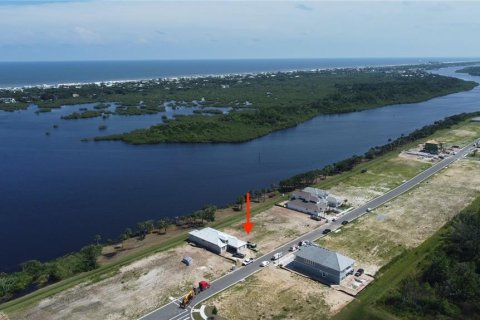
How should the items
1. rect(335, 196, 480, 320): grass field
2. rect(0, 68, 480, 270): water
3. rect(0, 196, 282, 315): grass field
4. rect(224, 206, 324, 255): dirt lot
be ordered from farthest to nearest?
rect(0, 68, 480, 270): water, rect(224, 206, 324, 255): dirt lot, rect(0, 196, 282, 315): grass field, rect(335, 196, 480, 320): grass field

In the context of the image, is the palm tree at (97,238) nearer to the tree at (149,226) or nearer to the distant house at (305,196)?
the tree at (149,226)

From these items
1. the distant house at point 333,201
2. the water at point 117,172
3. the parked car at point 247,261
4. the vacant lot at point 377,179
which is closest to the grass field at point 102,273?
the water at point 117,172

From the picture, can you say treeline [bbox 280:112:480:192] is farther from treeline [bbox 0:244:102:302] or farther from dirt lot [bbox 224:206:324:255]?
treeline [bbox 0:244:102:302]

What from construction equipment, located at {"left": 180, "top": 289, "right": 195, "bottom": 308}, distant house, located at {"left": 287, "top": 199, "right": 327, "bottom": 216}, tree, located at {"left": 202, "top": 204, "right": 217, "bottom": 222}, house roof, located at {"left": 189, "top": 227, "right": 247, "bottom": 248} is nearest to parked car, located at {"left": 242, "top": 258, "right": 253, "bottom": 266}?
house roof, located at {"left": 189, "top": 227, "right": 247, "bottom": 248}

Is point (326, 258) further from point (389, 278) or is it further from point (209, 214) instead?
point (209, 214)

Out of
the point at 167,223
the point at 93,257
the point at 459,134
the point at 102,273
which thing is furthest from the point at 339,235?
the point at 459,134

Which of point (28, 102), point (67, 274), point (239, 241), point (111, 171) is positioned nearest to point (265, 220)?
point (239, 241)
